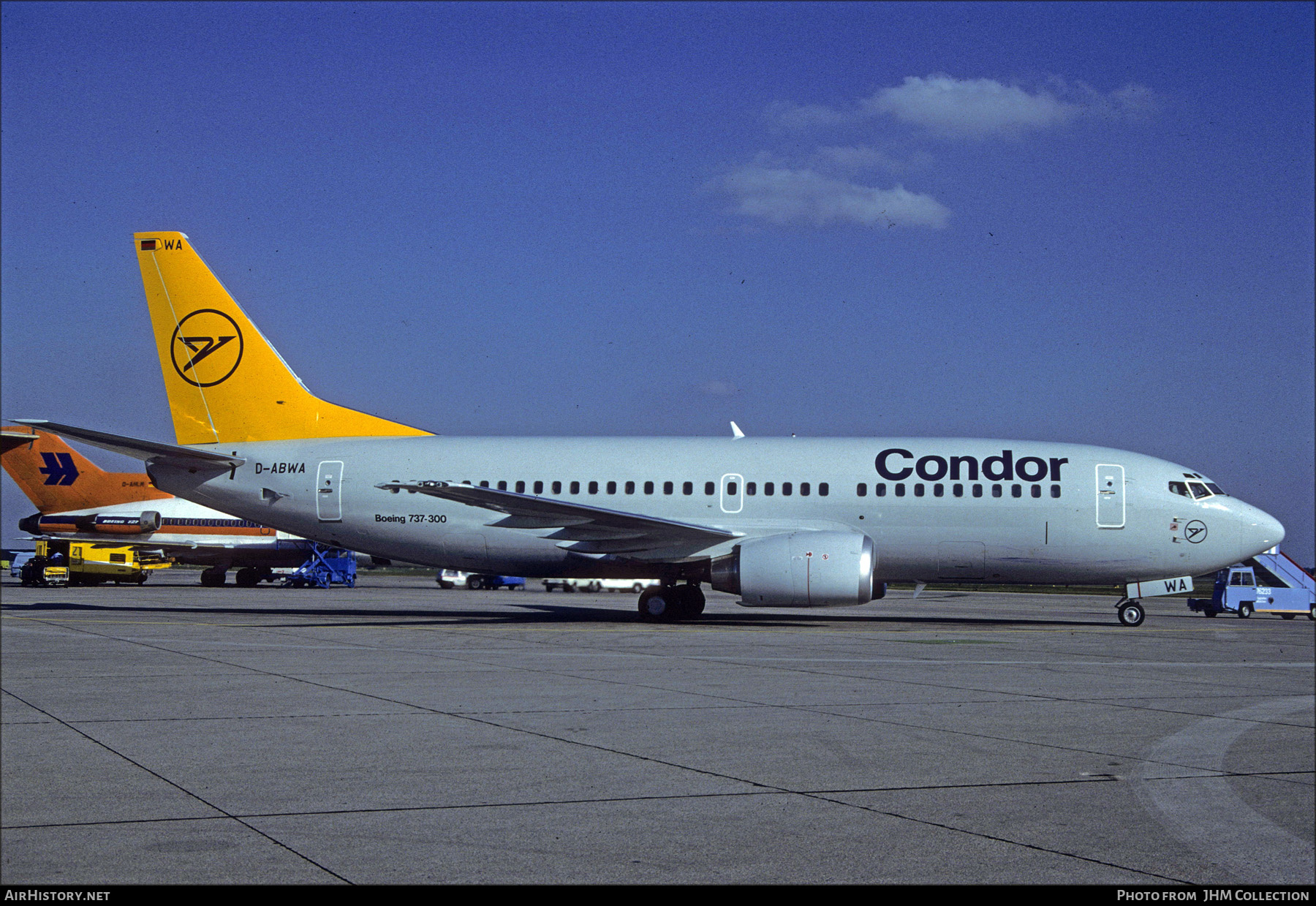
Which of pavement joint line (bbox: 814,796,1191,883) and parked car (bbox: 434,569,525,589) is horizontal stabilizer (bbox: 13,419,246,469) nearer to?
pavement joint line (bbox: 814,796,1191,883)

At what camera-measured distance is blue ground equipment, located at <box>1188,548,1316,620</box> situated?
16.4 metres

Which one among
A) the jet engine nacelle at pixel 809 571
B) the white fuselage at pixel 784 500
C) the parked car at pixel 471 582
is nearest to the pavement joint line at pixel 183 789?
the jet engine nacelle at pixel 809 571

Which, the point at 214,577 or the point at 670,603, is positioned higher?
the point at 670,603

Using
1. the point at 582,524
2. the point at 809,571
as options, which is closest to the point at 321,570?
the point at 582,524

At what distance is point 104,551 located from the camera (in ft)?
166

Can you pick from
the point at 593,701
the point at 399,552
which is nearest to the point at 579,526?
the point at 399,552

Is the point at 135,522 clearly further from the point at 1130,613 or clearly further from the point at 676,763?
the point at 676,763

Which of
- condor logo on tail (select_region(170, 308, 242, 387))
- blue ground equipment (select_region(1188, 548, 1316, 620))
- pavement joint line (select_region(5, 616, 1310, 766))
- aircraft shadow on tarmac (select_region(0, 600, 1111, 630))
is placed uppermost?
condor logo on tail (select_region(170, 308, 242, 387))

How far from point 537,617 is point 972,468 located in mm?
10629

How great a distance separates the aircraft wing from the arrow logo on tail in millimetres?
39757

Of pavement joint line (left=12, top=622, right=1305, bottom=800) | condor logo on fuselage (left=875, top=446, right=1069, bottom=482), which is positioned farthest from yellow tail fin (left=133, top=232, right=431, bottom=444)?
pavement joint line (left=12, top=622, right=1305, bottom=800)

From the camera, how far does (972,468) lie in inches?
987

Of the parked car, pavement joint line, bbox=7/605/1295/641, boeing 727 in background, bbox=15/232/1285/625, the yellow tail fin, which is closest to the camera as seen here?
pavement joint line, bbox=7/605/1295/641

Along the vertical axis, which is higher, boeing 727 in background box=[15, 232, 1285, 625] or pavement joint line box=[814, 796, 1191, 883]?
boeing 727 in background box=[15, 232, 1285, 625]
